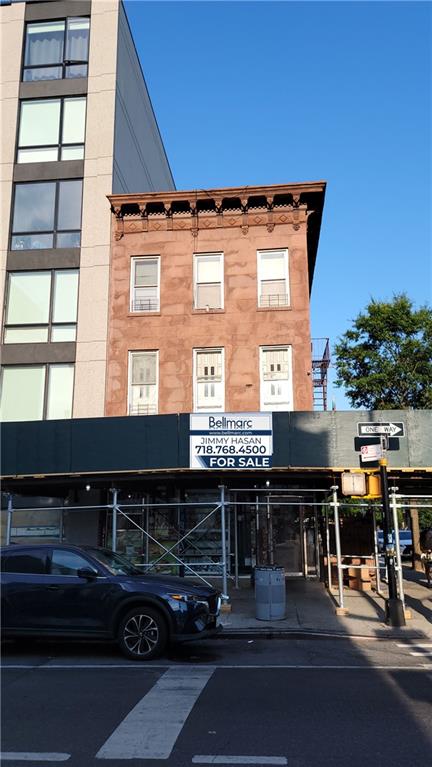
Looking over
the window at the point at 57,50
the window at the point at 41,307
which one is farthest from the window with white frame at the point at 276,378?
the window at the point at 57,50

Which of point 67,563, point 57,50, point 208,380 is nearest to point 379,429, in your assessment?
point 67,563

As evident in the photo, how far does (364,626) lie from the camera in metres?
11.4

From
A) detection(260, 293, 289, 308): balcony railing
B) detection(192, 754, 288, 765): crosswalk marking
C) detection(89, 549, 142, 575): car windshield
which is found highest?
detection(260, 293, 289, 308): balcony railing

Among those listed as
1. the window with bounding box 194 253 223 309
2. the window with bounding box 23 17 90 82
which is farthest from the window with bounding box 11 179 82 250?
the window with bounding box 23 17 90 82

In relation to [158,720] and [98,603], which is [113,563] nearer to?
[98,603]

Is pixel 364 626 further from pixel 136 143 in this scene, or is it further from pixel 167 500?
pixel 136 143

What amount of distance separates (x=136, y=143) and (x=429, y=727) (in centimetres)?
2220

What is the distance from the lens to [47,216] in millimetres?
20062

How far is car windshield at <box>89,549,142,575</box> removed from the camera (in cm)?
957

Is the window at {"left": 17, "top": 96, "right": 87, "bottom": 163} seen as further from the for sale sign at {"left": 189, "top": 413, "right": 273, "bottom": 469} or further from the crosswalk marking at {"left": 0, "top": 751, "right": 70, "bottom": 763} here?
the crosswalk marking at {"left": 0, "top": 751, "right": 70, "bottom": 763}

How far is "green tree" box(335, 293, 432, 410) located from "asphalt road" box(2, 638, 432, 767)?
1514cm

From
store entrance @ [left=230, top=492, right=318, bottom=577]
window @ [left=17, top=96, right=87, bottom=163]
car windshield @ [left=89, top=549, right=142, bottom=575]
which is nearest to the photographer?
car windshield @ [left=89, top=549, right=142, bottom=575]

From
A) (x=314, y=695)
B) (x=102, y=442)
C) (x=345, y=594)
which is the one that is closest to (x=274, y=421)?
(x=102, y=442)

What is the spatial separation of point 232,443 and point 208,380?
15.8ft
